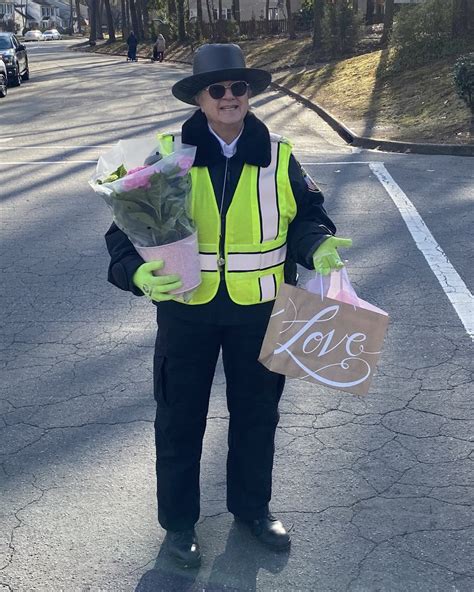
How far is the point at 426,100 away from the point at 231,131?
15821mm

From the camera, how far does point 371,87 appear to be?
830 inches

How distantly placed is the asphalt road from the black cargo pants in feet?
0.68

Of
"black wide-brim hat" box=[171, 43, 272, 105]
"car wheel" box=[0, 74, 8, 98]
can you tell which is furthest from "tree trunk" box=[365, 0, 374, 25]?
"black wide-brim hat" box=[171, 43, 272, 105]

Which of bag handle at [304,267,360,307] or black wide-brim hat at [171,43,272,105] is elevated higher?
black wide-brim hat at [171,43,272,105]

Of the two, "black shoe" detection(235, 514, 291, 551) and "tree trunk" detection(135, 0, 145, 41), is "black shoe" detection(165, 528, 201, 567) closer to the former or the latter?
"black shoe" detection(235, 514, 291, 551)

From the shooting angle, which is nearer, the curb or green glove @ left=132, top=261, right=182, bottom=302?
green glove @ left=132, top=261, right=182, bottom=302

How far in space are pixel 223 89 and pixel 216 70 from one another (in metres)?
0.07

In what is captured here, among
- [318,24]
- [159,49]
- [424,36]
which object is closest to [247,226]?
[424,36]

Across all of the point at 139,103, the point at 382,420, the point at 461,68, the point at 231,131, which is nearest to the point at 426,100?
the point at 461,68

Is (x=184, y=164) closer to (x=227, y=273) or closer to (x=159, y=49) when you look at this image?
(x=227, y=273)

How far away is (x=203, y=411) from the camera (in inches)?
127

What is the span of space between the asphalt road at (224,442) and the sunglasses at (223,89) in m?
1.76

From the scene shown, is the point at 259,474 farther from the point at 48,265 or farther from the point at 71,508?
the point at 48,265

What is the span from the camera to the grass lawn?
49.9ft
